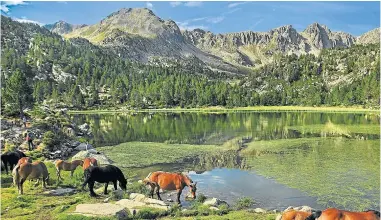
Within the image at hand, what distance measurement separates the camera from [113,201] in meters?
23.9

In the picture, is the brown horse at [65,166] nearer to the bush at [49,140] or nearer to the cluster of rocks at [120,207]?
the cluster of rocks at [120,207]

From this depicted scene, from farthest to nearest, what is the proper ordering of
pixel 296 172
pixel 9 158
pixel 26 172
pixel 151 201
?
pixel 296 172 → pixel 9 158 → pixel 26 172 → pixel 151 201

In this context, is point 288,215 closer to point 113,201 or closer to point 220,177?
point 113,201

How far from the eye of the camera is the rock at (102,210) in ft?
67.6

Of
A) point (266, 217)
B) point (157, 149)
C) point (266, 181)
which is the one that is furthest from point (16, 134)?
point (266, 217)

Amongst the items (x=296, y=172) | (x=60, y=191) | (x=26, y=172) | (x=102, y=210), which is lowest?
(x=296, y=172)

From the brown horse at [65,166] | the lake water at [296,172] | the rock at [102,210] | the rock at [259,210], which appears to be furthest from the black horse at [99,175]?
the rock at [259,210]

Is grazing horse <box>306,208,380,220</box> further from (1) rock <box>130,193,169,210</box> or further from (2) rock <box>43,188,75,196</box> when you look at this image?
(2) rock <box>43,188,75,196</box>

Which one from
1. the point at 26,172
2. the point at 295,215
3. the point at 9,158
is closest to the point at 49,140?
the point at 9,158

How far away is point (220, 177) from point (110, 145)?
28398mm

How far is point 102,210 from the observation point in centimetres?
2123

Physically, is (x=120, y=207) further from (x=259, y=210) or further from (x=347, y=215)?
(x=347, y=215)

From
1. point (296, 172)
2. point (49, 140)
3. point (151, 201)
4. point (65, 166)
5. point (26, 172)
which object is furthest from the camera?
point (49, 140)

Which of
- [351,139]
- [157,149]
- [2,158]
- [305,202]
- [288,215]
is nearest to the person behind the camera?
[288,215]
